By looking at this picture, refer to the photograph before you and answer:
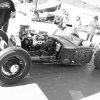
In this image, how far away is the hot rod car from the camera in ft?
10.0

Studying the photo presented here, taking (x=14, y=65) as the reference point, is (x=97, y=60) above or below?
below

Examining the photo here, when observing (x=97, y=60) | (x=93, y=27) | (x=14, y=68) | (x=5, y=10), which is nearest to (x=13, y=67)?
(x=14, y=68)

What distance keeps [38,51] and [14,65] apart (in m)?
1.00

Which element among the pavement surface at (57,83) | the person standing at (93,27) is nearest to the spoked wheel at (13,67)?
the pavement surface at (57,83)

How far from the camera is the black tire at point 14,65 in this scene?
2.88 metres

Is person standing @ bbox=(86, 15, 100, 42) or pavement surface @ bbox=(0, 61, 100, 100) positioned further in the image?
person standing @ bbox=(86, 15, 100, 42)

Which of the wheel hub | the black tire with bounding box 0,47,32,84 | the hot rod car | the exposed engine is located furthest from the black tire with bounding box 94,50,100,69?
the wheel hub

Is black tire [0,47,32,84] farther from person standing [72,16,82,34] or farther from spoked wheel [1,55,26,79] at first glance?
person standing [72,16,82,34]

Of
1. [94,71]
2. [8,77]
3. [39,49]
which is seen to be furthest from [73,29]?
[8,77]

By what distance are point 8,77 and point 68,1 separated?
17.4ft

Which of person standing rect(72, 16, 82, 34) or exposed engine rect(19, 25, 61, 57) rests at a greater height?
person standing rect(72, 16, 82, 34)

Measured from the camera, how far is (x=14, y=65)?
307cm

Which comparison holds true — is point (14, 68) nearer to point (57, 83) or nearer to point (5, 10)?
point (57, 83)

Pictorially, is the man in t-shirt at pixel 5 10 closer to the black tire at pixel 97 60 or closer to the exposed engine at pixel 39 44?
the exposed engine at pixel 39 44
